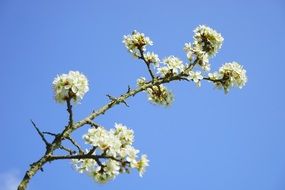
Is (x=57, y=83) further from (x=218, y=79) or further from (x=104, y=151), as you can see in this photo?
(x=218, y=79)

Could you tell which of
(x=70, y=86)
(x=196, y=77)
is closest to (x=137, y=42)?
(x=196, y=77)

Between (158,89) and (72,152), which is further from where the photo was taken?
(158,89)

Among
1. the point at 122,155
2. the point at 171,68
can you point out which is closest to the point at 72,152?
the point at 122,155

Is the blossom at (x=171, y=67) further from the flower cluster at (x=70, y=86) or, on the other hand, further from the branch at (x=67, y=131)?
the flower cluster at (x=70, y=86)

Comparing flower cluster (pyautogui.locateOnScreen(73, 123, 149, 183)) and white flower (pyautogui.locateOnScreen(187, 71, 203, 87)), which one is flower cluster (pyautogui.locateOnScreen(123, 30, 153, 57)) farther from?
flower cluster (pyautogui.locateOnScreen(73, 123, 149, 183))

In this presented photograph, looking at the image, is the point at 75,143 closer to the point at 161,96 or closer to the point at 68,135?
the point at 68,135

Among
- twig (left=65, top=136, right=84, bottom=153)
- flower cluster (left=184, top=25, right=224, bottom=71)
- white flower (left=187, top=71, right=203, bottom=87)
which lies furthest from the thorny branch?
flower cluster (left=184, top=25, right=224, bottom=71)
